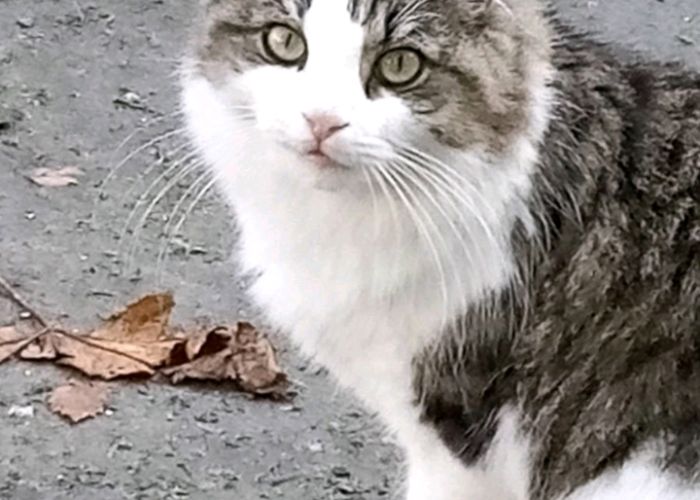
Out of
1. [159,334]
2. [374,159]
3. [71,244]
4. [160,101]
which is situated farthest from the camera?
[160,101]

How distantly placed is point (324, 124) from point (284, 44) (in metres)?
0.12

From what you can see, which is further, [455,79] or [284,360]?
[284,360]

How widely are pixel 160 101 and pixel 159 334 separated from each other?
676 mm

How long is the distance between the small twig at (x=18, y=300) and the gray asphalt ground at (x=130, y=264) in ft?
0.05

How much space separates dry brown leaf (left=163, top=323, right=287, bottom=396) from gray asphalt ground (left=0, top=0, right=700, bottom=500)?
0.08 ft

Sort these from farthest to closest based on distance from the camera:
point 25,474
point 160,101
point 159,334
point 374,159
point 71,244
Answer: point 160,101 < point 71,244 < point 159,334 < point 25,474 < point 374,159

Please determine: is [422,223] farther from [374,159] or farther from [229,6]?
[229,6]

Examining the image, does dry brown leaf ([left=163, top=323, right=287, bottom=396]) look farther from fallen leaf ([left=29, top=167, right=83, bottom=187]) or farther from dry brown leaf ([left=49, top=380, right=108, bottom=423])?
fallen leaf ([left=29, top=167, right=83, bottom=187])

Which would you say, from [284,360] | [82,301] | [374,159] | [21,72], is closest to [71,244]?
[82,301]

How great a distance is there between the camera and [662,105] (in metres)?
1.45

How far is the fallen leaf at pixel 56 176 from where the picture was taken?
2.26m

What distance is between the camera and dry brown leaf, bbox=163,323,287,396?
189 cm

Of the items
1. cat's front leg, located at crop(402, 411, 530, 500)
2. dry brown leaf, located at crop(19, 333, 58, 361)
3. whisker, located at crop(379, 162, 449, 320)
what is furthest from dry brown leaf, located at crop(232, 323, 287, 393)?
whisker, located at crop(379, 162, 449, 320)

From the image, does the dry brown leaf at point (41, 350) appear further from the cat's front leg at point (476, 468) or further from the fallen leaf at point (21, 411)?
the cat's front leg at point (476, 468)
